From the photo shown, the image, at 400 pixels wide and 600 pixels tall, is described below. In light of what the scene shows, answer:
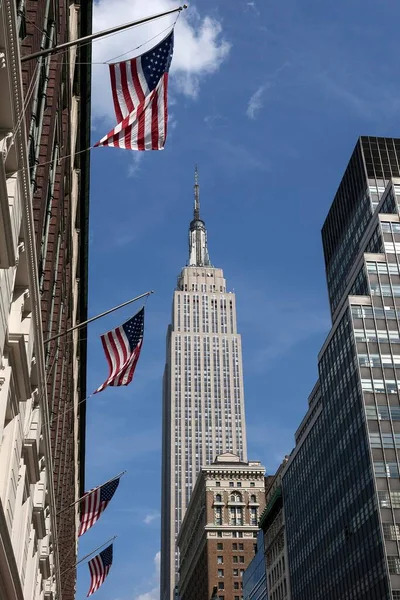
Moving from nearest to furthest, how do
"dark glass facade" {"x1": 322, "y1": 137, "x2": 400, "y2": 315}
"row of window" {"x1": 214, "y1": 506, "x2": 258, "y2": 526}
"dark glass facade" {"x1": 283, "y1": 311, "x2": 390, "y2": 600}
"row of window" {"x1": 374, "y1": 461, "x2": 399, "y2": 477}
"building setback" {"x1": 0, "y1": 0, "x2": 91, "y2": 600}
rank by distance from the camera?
1. "building setback" {"x1": 0, "y1": 0, "x2": 91, "y2": 600}
2. "row of window" {"x1": 374, "y1": 461, "x2": 399, "y2": 477}
3. "dark glass facade" {"x1": 283, "y1": 311, "x2": 390, "y2": 600}
4. "dark glass facade" {"x1": 322, "y1": 137, "x2": 400, "y2": 315}
5. "row of window" {"x1": 214, "y1": 506, "x2": 258, "y2": 526}

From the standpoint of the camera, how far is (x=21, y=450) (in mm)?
26734

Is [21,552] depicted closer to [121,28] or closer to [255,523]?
[121,28]

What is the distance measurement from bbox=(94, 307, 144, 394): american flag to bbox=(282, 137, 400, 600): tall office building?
42.5 meters

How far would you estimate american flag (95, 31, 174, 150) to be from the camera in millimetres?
19750

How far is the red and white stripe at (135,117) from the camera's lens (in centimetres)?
1975

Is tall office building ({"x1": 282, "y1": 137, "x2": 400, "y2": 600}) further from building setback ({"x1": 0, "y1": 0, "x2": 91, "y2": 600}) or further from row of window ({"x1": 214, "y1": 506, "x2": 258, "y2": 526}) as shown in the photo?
row of window ({"x1": 214, "y1": 506, "x2": 258, "y2": 526})

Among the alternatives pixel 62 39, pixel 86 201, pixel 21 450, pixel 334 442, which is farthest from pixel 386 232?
pixel 21 450

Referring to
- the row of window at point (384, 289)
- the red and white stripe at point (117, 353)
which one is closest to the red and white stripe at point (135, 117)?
the red and white stripe at point (117, 353)

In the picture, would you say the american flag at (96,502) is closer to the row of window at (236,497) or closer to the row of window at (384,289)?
the row of window at (384,289)

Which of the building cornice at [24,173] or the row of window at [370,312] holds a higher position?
the row of window at [370,312]

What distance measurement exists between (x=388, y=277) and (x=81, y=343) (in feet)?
112

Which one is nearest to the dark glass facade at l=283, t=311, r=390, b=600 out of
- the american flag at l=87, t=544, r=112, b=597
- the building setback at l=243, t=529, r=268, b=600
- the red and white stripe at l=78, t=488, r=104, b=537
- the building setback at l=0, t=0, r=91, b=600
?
the building setback at l=243, t=529, r=268, b=600

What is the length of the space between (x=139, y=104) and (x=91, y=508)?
81.9 ft

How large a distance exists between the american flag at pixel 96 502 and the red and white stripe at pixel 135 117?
23.1 metres
